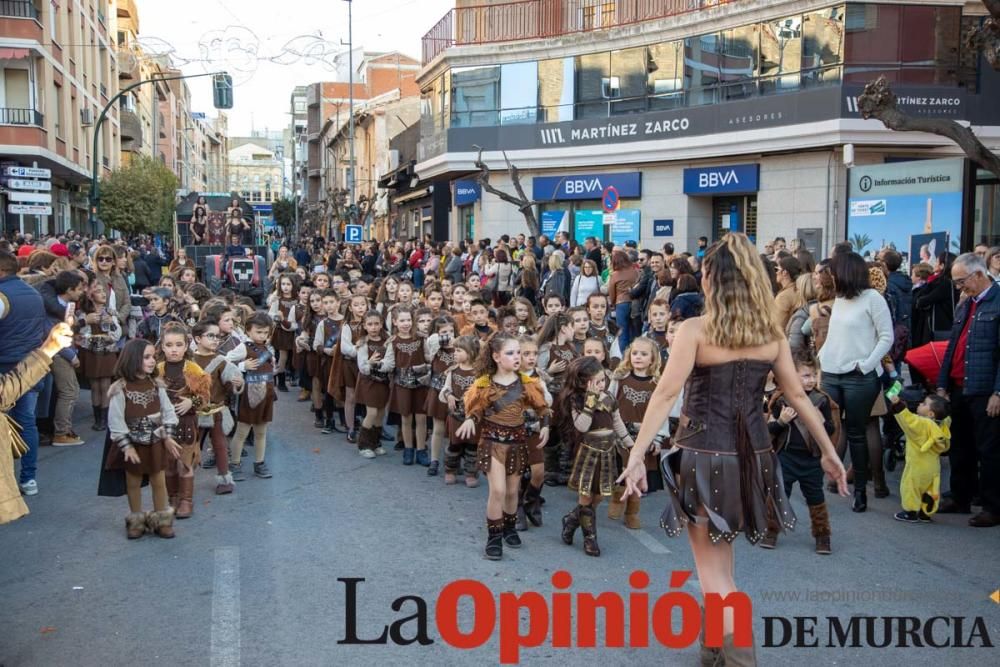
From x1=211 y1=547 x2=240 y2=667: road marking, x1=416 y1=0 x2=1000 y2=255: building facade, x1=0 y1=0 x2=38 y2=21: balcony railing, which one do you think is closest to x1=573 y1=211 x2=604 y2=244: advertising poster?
x1=416 y1=0 x2=1000 y2=255: building facade

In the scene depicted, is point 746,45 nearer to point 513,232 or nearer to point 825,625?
point 513,232

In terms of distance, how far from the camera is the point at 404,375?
28.5 feet

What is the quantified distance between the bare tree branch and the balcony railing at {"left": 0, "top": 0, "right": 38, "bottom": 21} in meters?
27.0

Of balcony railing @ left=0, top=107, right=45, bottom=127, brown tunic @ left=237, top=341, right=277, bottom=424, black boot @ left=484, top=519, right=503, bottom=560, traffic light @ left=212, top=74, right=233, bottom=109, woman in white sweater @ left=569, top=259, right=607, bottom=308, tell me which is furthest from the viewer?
balcony railing @ left=0, top=107, right=45, bottom=127

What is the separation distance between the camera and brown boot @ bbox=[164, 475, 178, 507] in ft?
23.2

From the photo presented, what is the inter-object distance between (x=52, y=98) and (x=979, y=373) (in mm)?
32889

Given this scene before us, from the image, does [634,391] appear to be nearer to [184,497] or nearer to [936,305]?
[184,497]

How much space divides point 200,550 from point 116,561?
20.0 inches

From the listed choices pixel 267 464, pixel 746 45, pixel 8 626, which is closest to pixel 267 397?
pixel 267 464

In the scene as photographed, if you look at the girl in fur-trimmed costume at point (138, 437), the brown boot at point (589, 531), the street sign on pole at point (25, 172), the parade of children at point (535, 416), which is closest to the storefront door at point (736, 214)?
the parade of children at point (535, 416)

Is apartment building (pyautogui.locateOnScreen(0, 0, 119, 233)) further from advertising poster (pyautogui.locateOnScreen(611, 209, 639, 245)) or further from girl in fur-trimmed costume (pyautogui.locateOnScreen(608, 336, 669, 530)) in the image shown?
girl in fur-trimmed costume (pyautogui.locateOnScreen(608, 336, 669, 530))

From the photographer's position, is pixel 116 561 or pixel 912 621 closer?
pixel 912 621

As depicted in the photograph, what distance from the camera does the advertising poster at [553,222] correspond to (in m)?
29.7

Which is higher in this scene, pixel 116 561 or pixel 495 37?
pixel 495 37
